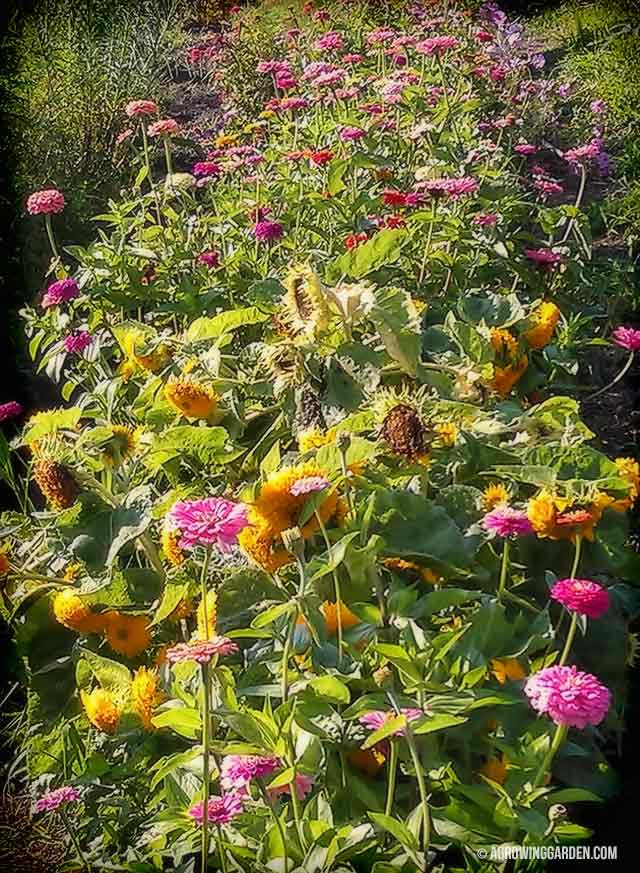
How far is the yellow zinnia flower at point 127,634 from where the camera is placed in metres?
1.25

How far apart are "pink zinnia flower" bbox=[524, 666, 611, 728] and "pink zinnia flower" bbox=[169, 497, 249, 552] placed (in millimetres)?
271

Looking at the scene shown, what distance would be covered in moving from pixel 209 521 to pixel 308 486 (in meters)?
0.11

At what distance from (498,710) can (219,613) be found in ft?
0.95

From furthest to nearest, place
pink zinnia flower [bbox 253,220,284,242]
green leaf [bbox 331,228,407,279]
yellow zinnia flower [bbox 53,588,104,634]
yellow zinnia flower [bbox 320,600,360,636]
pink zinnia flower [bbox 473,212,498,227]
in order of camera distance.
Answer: pink zinnia flower [bbox 473,212,498,227], pink zinnia flower [bbox 253,220,284,242], green leaf [bbox 331,228,407,279], yellow zinnia flower [bbox 53,588,104,634], yellow zinnia flower [bbox 320,600,360,636]

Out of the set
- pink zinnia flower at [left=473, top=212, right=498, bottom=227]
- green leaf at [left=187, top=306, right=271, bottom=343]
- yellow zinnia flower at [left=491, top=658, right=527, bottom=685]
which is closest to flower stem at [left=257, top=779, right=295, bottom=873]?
yellow zinnia flower at [left=491, top=658, right=527, bottom=685]

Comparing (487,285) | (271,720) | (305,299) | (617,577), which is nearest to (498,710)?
(271,720)

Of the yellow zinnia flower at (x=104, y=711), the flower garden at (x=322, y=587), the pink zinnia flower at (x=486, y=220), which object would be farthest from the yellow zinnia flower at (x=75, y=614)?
the pink zinnia flower at (x=486, y=220)

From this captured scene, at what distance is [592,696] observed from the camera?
0.89 m

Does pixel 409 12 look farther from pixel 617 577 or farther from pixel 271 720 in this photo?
pixel 271 720

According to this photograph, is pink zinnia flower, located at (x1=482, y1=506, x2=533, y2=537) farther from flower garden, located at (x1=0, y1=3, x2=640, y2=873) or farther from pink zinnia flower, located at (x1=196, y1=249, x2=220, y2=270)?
pink zinnia flower, located at (x1=196, y1=249, x2=220, y2=270)

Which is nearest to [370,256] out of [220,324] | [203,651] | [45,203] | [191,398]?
[220,324]

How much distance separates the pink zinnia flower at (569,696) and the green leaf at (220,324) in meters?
0.75

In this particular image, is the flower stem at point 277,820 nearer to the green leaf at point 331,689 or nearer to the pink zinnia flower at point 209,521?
the green leaf at point 331,689

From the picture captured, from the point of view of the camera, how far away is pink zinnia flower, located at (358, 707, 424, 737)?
37.0 inches
